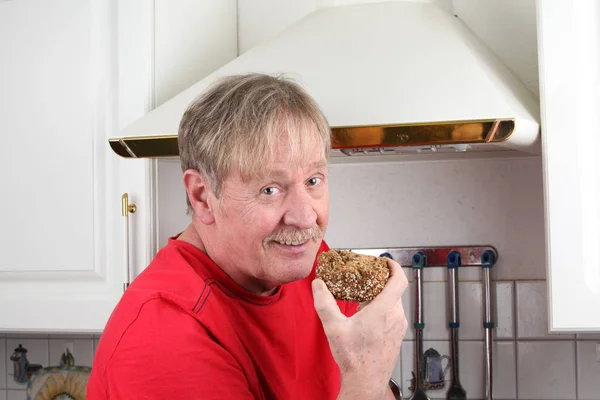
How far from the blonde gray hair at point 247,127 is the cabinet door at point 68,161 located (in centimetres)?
55

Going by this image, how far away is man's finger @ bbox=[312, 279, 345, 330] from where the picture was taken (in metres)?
0.96

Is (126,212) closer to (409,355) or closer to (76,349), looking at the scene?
(76,349)

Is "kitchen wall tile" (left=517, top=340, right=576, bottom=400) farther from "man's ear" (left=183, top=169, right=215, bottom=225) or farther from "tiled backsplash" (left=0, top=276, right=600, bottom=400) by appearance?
"man's ear" (left=183, top=169, right=215, bottom=225)

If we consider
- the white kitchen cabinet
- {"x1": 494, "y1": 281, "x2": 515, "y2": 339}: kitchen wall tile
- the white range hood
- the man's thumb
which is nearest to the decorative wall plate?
the white kitchen cabinet

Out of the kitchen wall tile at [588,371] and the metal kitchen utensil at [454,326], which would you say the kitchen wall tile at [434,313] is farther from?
the kitchen wall tile at [588,371]

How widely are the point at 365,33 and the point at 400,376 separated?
788mm

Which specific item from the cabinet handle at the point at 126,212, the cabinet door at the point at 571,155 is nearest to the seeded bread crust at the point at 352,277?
the cabinet door at the point at 571,155

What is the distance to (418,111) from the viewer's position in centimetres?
129

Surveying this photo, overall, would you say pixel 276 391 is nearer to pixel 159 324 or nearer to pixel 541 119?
pixel 159 324

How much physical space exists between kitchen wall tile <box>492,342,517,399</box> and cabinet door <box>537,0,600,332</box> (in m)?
0.41

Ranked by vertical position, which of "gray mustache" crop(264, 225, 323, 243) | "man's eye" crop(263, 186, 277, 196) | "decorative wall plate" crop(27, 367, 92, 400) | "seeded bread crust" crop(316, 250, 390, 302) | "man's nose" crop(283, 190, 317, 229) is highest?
"man's eye" crop(263, 186, 277, 196)

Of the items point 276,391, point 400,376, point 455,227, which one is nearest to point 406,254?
point 455,227

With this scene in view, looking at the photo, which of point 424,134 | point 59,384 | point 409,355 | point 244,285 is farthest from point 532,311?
point 59,384

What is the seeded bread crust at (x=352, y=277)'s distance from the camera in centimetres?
98
